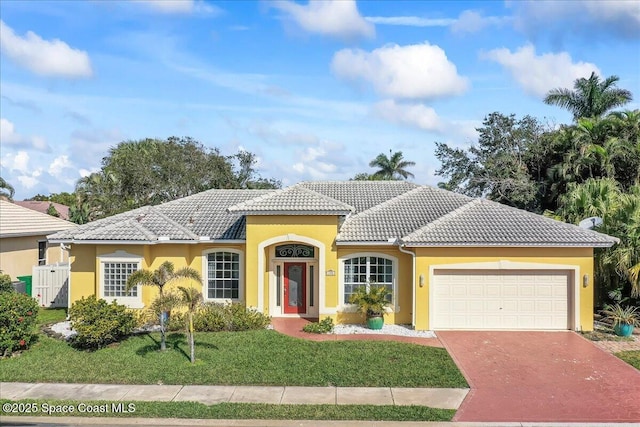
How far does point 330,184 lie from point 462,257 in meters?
9.19

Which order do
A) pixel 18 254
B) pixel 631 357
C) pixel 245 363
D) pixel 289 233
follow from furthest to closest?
pixel 18 254
pixel 289 233
pixel 631 357
pixel 245 363

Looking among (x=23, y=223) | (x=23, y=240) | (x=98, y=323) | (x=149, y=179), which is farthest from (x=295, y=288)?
(x=149, y=179)

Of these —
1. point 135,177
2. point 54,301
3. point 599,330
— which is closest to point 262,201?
point 54,301

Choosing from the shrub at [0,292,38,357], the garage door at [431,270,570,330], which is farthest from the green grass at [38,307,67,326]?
the garage door at [431,270,570,330]

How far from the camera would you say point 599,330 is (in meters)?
18.0

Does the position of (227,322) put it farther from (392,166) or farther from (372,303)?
(392,166)

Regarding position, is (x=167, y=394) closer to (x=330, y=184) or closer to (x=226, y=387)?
(x=226, y=387)

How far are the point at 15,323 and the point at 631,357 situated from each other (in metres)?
17.6

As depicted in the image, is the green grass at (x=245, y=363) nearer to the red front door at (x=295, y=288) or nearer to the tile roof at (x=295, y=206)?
the red front door at (x=295, y=288)

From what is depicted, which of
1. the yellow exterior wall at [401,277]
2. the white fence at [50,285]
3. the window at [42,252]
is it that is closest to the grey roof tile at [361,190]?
the yellow exterior wall at [401,277]

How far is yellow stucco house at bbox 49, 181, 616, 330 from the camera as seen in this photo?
706 inches

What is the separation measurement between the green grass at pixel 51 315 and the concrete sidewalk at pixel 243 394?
7280mm

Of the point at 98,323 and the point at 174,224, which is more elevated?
the point at 174,224

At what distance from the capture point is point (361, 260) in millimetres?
19125
